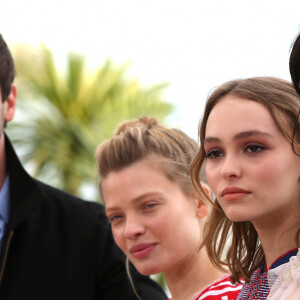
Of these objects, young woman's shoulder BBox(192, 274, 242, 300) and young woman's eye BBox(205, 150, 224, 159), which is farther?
young woman's shoulder BBox(192, 274, 242, 300)

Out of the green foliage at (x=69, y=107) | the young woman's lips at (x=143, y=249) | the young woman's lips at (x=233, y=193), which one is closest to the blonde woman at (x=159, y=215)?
the young woman's lips at (x=143, y=249)

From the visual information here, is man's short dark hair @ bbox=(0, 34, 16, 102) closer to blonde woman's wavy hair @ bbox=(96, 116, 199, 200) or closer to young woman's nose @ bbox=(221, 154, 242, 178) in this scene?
blonde woman's wavy hair @ bbox=(96, 116, 199, 200)

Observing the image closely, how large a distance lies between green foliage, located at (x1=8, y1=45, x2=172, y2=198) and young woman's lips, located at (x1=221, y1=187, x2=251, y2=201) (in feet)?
25.3

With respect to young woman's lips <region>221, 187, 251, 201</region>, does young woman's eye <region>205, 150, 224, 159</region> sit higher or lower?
higher

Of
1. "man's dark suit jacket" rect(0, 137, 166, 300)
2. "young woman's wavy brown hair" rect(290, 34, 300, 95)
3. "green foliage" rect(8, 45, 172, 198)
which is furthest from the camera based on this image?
"green foliage" rect(8, 45, 172, 198)

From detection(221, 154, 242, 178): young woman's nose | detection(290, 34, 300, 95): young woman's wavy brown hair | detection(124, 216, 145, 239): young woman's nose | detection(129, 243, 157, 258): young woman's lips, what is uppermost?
detection(290, 34, 300, 95): young woman's wavy brown hair

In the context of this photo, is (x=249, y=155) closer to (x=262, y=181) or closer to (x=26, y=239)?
(x=262, y=181)

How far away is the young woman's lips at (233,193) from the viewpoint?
1.59 meters

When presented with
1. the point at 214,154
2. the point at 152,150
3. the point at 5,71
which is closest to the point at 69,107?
the point at 5,71

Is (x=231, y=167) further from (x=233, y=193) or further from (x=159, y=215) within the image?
(x=159, y=215)

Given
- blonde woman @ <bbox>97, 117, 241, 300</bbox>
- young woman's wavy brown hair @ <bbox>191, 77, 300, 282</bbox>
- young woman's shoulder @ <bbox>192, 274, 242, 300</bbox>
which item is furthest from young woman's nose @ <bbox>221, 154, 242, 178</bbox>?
blonde woman @ <bbox>97, 117, 241, 300</bbox>

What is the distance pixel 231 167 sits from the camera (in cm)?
159

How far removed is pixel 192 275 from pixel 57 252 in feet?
3.04

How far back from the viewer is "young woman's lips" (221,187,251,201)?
5.21ft
